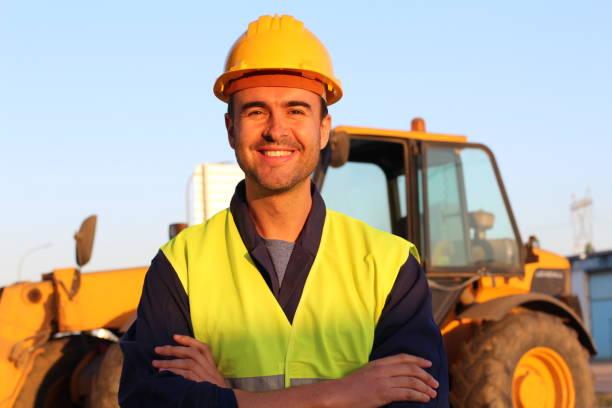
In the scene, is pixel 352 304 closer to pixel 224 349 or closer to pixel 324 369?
pixel 324 369

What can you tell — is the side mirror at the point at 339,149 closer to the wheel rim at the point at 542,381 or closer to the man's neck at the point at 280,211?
the wheel rim at the point at 542,381

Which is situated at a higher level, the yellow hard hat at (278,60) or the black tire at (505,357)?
the yellow hard hat at (278,60)

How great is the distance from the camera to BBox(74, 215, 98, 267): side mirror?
6.09 m

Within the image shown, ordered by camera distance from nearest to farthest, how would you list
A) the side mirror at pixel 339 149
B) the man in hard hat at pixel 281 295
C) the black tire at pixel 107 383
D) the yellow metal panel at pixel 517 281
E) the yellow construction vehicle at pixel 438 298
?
the man in hard hat at pixel 281 295
the black tire at pixel 107 383
the side mirror at pixel 339 149
the yellow construction vehicle at pixel 438 298
the yellow metal panel at pixel 517 281

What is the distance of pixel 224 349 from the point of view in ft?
8.60

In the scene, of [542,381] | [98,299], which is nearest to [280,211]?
[98,299]

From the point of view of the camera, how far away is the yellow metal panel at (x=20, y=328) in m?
6.78

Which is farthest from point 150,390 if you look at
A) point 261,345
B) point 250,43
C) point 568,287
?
point 568,287

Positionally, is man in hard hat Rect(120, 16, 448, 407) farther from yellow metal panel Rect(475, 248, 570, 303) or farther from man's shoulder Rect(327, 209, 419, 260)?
yellow metal panel Rect(475, 248, 570, 303)

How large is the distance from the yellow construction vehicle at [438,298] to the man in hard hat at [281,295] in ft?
12.2

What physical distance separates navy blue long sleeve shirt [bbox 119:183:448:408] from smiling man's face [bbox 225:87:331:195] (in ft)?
0.50

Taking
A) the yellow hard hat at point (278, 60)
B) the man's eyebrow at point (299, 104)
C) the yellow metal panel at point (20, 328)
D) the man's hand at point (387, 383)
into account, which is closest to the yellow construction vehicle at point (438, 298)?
the yellow metal panel at point (20, 328)

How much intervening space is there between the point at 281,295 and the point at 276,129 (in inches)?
18.8

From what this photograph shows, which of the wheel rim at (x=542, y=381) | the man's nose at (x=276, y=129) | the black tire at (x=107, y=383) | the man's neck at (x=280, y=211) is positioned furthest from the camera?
the wheel rim at (x=542, y=381)
